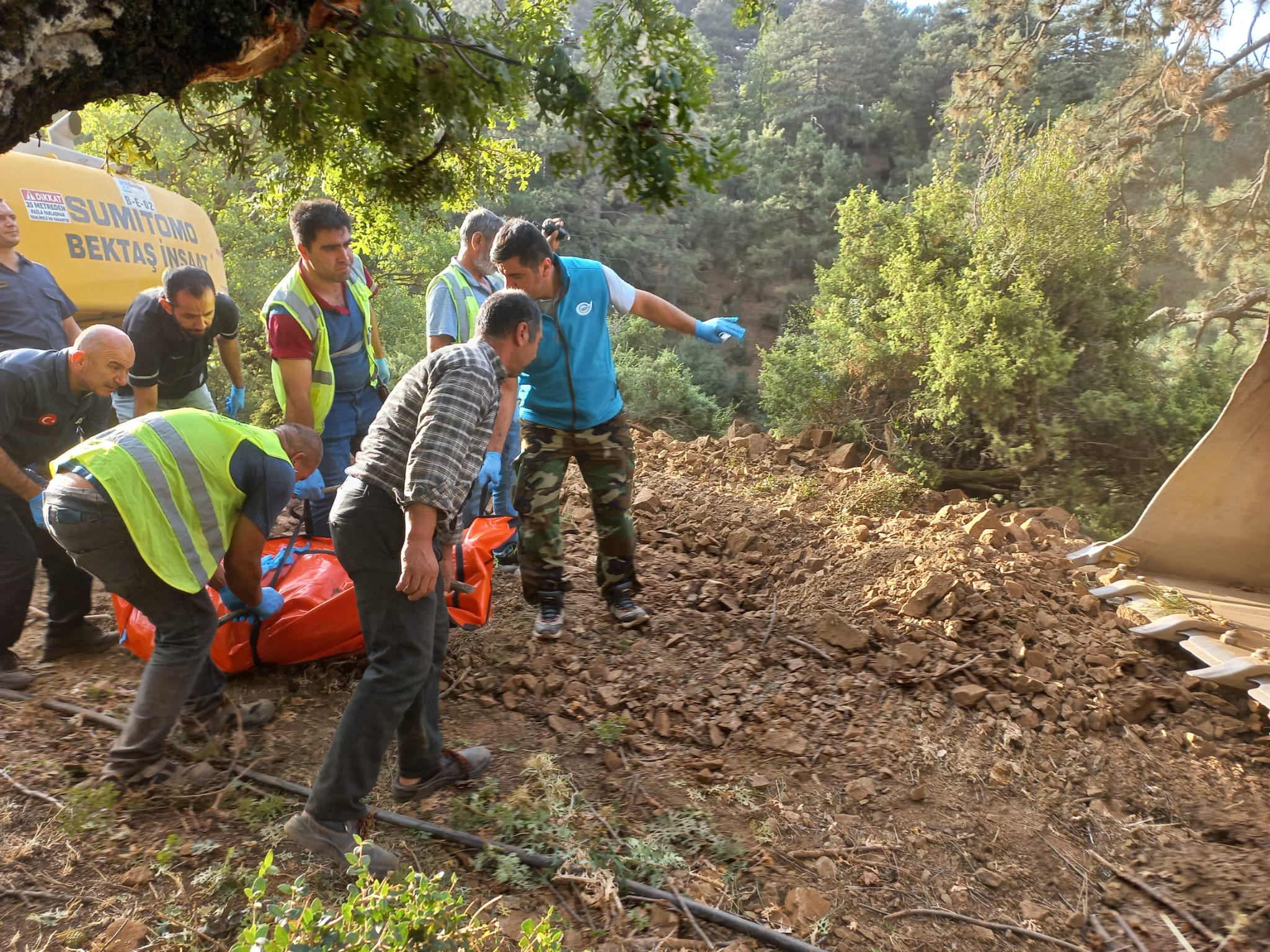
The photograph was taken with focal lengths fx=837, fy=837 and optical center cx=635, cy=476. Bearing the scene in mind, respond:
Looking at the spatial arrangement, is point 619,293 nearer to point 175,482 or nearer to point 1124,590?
point 175,482

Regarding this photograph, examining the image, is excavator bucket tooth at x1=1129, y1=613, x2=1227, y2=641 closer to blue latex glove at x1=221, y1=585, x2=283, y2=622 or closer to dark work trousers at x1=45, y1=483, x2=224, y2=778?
blue latex glove at x1=221, y1=585, x2=283, y2=622

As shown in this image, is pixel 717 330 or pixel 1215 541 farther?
pixel 1215 541

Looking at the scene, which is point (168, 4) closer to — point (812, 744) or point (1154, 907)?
point (812, 744)

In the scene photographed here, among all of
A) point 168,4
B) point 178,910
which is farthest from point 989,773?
point 168,4

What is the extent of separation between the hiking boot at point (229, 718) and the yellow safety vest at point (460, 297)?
1.74 meters

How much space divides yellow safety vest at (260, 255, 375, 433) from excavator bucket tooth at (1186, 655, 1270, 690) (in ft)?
12.1

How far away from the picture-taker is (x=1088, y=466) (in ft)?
19.7

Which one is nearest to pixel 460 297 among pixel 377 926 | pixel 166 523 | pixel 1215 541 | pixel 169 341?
pixel 169 341

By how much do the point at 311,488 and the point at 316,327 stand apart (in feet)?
2.30

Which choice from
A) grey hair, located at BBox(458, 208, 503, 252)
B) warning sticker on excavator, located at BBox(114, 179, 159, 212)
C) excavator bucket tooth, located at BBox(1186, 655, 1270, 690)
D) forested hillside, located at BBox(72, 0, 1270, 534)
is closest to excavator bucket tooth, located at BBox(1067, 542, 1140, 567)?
excavator bucket tooth, located at BBox(1186, 655, 1270, 690)

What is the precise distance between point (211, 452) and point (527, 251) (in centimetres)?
138

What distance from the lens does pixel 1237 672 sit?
10.1 feet

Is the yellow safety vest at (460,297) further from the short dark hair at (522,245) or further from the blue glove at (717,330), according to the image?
the blue glove at (717,330)

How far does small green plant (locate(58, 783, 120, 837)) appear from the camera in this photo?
2.40 meters
